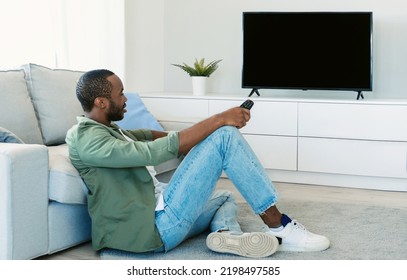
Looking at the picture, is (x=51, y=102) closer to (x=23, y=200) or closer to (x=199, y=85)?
(x=23, y=200)

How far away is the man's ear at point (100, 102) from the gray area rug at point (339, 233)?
0.61m

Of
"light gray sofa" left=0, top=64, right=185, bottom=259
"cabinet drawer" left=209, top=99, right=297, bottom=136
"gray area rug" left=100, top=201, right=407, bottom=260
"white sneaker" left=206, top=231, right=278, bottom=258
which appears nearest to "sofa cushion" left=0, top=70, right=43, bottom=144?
"light gray sofa" left=0, top=64, right=185, bottom=259

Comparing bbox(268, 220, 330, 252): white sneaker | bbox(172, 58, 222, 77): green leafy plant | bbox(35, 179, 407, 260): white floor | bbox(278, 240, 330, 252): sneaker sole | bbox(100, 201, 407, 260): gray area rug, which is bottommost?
bbox(35, 179, 407, 260): white floor

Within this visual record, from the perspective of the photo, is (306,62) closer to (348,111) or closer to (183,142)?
(348,111)

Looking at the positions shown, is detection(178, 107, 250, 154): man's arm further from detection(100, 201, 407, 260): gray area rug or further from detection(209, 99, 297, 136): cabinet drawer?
detection(209, 99, 297, 136): cabinet drawer

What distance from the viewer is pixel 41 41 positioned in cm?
413

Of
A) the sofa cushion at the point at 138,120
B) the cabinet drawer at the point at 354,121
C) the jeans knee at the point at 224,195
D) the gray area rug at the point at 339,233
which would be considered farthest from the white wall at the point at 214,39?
the jeans knee at the point at 224,195

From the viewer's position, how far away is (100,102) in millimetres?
2582

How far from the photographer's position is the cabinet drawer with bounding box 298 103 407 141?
4199mm

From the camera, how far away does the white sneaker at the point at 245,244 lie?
8.37ft

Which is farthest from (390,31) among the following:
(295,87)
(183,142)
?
(183,142)

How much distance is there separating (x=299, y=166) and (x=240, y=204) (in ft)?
2.96

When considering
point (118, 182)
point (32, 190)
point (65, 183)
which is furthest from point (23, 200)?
point (118, 182)

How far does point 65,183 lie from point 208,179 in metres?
0.58
